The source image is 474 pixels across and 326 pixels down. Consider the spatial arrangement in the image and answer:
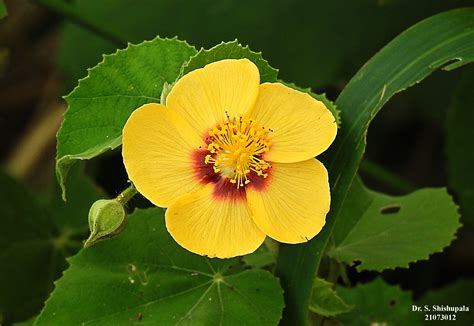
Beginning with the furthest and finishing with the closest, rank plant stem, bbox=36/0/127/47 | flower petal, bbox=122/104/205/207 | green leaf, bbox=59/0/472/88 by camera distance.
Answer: green leaf, bbox=59/0/472/88, plant stem, bbox=36/0/127/47, flower petal, bbox=122/104/205/207

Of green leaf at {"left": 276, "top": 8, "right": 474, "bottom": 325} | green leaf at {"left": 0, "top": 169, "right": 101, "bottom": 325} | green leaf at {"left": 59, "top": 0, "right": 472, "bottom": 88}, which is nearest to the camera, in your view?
green leaf at {"left": 276, "top": 8, "right": 474, "bottom": 325}

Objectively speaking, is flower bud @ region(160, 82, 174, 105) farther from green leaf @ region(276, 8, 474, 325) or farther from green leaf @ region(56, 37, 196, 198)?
green leaf @ region(276, 8, 474, 325)

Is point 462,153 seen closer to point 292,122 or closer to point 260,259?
point 260,259

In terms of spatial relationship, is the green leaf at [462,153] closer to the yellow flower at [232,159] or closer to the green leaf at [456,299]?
the green leaf at [456,299]

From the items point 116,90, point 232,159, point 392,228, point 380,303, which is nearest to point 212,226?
point 232,159

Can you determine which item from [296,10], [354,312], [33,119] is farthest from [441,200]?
[33,119]

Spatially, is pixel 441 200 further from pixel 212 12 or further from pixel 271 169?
pixel 212 12

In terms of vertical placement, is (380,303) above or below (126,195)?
below

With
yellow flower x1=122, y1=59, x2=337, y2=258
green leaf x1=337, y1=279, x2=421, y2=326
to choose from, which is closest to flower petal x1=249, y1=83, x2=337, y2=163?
yellow flower x1=122, y1=59, x2=337, y2=258
